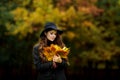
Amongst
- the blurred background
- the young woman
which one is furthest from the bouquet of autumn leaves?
the blurred background

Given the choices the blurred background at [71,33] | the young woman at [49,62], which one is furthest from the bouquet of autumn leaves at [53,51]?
the blurred background at [71,33]

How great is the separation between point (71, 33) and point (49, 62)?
45.1ft

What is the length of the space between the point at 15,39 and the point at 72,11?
4290 millimetres

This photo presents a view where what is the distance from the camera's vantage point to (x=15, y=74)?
2597 centimetres

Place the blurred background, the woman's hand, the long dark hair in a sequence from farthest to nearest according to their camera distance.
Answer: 1. the blurred background
2. the long dark hair
3. the woman's hand

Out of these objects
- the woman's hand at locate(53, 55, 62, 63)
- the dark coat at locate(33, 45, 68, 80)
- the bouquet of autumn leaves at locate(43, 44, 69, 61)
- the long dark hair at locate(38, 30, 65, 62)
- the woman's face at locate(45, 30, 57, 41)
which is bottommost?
the dark coat at locate(33, 45, 68, 80)

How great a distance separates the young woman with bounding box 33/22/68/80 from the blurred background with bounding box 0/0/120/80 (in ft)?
40.2

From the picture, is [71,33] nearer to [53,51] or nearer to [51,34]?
[51,34]

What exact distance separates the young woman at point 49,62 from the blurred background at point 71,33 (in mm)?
12240

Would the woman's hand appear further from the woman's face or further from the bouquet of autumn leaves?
the woman's face

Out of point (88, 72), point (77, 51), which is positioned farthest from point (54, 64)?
point (88, 72)

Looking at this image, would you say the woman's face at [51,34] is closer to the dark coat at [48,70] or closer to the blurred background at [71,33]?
the dark coat at [48,70]

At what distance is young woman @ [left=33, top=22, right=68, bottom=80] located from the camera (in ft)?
21.2

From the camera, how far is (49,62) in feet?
21.3
